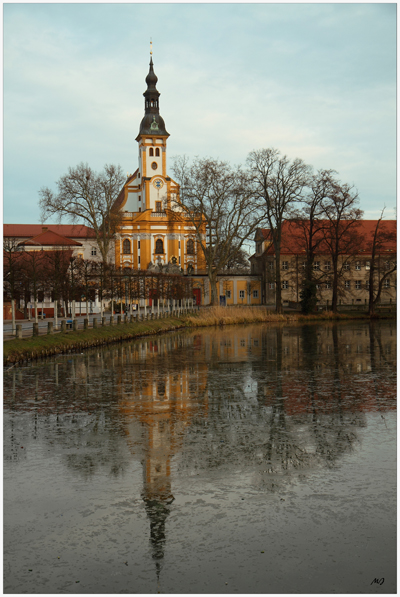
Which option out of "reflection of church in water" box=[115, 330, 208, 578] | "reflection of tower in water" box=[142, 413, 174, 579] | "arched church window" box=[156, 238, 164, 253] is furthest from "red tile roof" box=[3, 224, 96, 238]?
"reflection of tower in water" box=[142, 413, 174, 579]

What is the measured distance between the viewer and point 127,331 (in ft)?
103

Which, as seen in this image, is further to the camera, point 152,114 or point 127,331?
point 152,114

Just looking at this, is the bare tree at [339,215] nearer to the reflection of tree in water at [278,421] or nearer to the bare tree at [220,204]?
the bare tree at [220,204]

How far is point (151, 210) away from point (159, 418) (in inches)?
3102

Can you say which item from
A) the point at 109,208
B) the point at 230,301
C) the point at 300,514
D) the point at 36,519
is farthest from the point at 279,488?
the point at 230,301

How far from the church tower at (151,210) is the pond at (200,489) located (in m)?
70.2

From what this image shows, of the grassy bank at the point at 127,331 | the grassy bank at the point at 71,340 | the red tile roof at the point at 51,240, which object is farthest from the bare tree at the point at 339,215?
the red tile roof at the point at 51,240

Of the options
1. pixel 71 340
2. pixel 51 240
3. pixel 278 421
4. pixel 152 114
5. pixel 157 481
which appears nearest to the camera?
pixel 157 481

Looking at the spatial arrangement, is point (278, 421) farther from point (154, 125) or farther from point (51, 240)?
point (154, 125)

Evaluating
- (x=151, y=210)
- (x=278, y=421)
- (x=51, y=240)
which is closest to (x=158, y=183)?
(x=151, y=210)

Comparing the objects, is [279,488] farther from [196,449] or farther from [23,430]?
[23,430]

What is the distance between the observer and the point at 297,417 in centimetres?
1009

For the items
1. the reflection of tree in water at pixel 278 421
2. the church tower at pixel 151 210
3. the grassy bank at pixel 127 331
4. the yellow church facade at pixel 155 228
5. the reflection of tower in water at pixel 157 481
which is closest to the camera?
Answer: the reflection of tower in water at pixel 157 481

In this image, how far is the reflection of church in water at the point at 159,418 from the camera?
19.8ft
